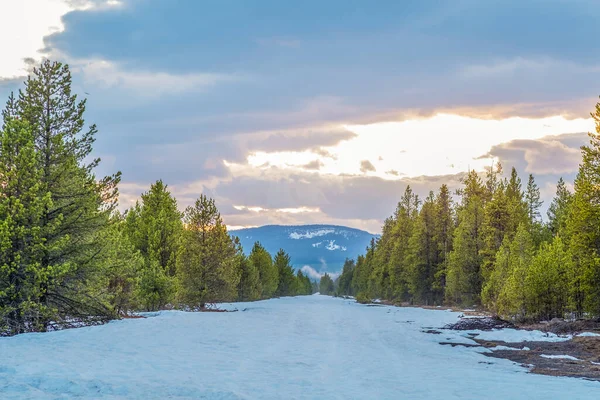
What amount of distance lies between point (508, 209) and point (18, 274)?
44502 millimetres

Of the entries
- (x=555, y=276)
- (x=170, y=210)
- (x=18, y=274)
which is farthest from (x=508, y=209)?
(x=18, y=274)

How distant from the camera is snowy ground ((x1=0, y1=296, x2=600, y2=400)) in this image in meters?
9.96

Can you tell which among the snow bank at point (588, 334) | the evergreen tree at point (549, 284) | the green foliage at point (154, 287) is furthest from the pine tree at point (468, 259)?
the green foliage at point (154, 287)

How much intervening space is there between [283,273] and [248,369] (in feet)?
357

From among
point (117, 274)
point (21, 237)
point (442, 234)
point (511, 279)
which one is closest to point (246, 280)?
point (442, 234)

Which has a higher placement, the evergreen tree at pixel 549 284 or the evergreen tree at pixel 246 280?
the evergreen tree at pixel 549 284

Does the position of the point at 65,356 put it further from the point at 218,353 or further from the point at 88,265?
the point at 88,265

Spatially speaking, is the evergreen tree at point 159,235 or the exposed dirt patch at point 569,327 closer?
the exposed dirt patch at point 569,327

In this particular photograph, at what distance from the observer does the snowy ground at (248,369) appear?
9.96 meters

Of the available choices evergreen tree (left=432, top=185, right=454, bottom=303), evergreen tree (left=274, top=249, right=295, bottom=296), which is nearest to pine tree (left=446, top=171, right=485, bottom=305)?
evergreen tree (left=432, top=185, right=454, bottom=303)

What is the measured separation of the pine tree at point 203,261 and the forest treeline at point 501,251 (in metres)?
22.7

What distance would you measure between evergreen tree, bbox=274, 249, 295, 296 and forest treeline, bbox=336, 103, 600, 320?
21032mm

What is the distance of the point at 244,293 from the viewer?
251ft

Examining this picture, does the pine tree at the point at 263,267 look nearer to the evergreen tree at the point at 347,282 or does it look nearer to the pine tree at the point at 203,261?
the pine tree at the point at 203,261
